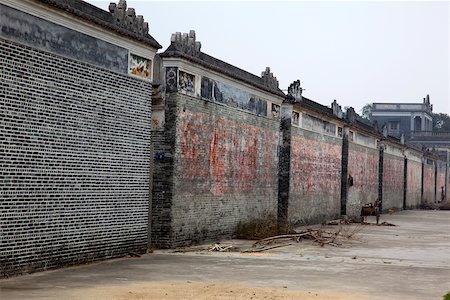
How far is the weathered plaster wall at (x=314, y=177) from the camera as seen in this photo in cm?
2402

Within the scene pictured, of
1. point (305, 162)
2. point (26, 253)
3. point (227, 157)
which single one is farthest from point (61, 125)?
point (305, 162)

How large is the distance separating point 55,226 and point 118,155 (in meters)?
2.45

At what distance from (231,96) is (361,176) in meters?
17.0

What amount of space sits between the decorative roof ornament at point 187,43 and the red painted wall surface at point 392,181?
25616mm

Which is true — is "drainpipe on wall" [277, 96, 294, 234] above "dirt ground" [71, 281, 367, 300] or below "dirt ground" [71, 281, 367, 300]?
above

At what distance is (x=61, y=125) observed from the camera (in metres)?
11.5

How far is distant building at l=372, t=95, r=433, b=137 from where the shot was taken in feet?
261

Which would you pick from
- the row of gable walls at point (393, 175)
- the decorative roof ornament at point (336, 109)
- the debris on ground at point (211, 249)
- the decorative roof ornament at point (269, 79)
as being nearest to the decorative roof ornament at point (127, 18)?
the debris on ground at point (211, 249)

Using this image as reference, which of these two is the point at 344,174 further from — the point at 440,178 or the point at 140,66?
the point at 440,178

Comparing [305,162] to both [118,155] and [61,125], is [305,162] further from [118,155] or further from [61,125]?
[61,125]

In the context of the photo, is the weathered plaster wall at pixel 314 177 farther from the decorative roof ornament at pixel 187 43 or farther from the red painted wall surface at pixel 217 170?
the decorative roof ornament at pixel 187 43

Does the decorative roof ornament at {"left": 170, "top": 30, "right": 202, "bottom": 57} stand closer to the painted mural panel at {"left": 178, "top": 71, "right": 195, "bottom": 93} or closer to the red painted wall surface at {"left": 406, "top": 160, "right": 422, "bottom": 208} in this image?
the painted mural panel at {"left": 178, "top": 71, "right": 195, "bottom": 93}

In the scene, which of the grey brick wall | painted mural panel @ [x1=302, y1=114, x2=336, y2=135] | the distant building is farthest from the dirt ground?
the distant building

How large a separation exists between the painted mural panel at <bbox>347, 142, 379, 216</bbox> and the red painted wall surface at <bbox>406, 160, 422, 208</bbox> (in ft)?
31.7
